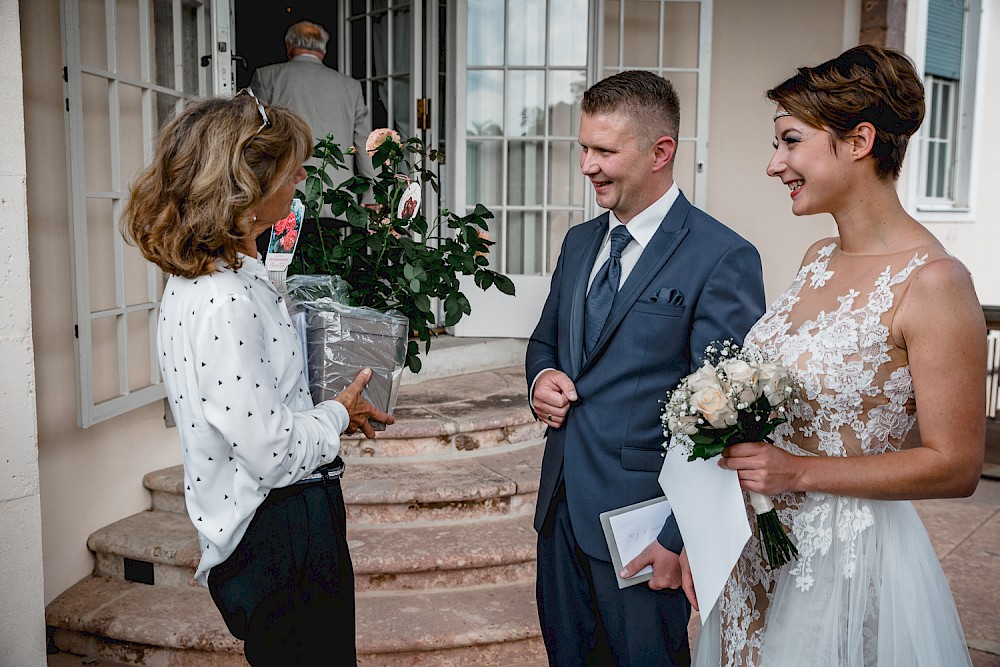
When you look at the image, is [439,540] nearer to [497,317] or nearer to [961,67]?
[497,317]

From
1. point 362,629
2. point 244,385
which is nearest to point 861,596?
point 244,385

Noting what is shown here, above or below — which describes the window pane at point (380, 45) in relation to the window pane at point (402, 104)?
above

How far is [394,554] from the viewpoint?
3172 mm

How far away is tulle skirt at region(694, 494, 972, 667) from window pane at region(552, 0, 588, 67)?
4.24m

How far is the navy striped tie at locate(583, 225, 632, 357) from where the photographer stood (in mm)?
1803

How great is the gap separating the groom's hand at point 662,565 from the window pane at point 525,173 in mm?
3994

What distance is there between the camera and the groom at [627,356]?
1.71 metres

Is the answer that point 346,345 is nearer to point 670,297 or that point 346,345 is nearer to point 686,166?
point 670,297

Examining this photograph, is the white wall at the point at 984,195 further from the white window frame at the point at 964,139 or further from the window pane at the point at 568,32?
the window pane at the point at 568,32

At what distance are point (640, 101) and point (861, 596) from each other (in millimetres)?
1001

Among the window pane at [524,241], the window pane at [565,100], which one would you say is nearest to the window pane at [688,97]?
the window pane at [565,100]

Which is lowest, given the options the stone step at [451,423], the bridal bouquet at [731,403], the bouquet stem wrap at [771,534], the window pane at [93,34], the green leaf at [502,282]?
the stone step at [451,423]

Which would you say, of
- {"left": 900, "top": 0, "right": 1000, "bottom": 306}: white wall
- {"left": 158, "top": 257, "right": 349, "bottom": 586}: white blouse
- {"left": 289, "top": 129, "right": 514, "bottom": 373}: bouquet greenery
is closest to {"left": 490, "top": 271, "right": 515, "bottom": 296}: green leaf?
{"left": 289, "top": 129, "right": 514, "bottom": 373}: bouquet greenery

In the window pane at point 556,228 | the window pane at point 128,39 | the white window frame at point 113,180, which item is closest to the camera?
the white window frame at point 113,180
